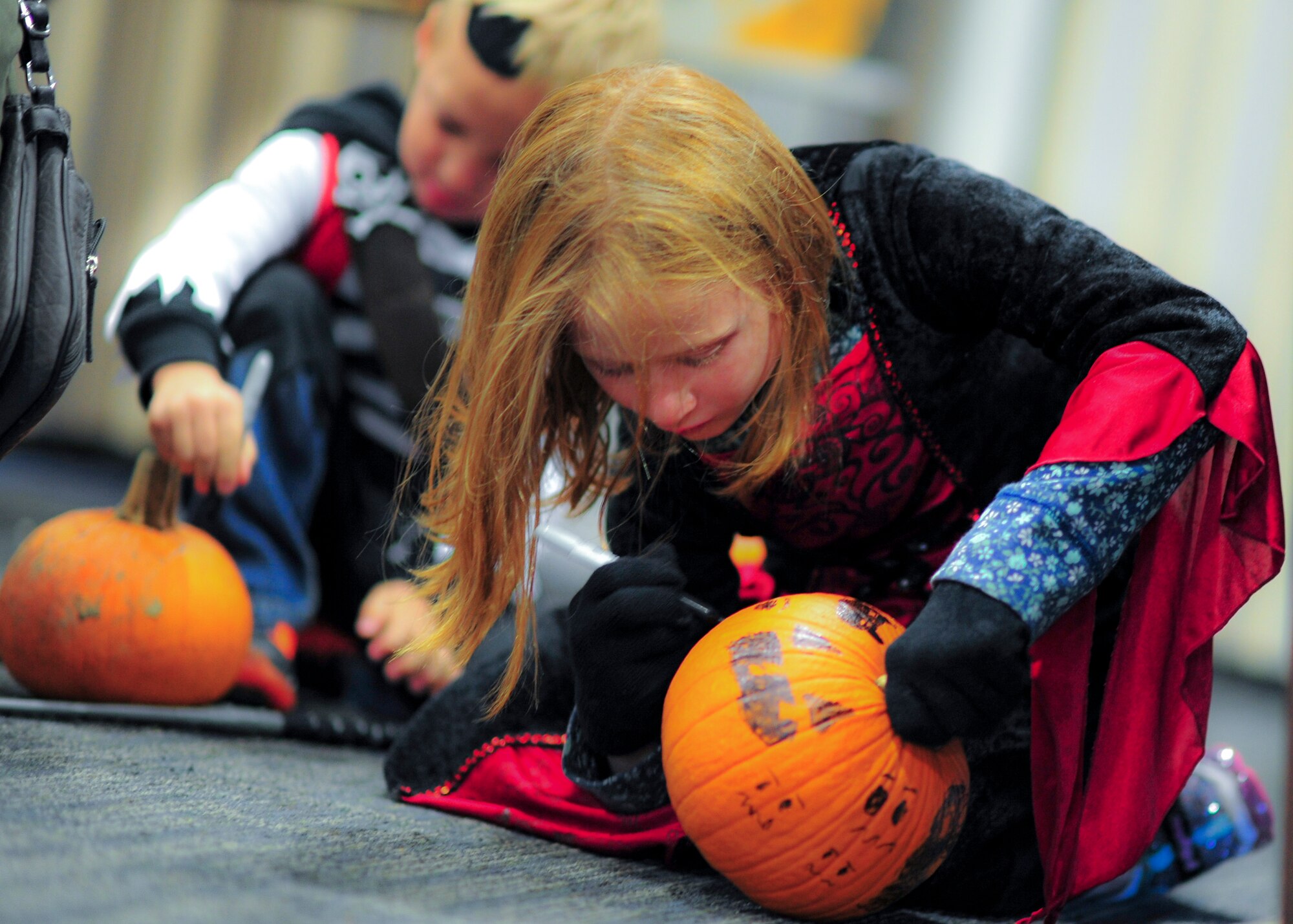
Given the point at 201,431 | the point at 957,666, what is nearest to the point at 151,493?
the point at 201,431

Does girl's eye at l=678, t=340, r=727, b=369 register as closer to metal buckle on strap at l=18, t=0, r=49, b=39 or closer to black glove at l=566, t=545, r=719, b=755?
black glove at l=566, t=545, r=719, b=755

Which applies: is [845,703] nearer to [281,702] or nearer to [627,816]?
[627,816]

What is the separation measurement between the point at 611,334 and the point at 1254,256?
252 cm

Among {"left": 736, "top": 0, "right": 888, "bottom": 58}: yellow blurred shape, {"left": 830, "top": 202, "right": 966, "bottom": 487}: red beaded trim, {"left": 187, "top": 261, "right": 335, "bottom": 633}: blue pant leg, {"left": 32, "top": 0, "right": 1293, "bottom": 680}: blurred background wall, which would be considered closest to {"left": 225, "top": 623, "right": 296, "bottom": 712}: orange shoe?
{"left": 187, "top": 261, "right": 335, "bottom": 633}: blue pant leg

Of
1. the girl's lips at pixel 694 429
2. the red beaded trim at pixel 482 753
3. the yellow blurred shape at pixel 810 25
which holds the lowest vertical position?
the red beaded trim at pixel 482 753

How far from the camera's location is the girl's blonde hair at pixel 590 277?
0.76 meters

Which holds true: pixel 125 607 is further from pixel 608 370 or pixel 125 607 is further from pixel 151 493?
pixel 608 370

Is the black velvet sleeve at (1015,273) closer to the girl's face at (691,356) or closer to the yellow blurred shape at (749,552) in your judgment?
the girl's face at (691,356)

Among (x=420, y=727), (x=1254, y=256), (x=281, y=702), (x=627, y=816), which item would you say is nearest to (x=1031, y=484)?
(x=627, y=816)

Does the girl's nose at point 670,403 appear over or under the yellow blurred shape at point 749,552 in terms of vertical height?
over

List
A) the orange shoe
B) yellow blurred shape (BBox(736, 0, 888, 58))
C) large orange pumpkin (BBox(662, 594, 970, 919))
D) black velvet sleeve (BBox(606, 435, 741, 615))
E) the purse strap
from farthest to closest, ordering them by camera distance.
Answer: yellow blurred shape (BBox(736, 0, 888, 58)), the orange shoe, black velvet sleeve (BBox(606, 435, 741, 615)), the purse strap, large orange pumpkin (BBox(662, 594, 970, 919))

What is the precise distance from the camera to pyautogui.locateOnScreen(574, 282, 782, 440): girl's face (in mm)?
762

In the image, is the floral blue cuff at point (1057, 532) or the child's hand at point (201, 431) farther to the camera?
the child's hand at point (201, 431)

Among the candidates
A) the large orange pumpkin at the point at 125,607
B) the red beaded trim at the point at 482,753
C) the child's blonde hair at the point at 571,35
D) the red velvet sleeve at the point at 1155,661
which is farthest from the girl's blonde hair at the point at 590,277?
the child's blonde hair at the point at 571,35
